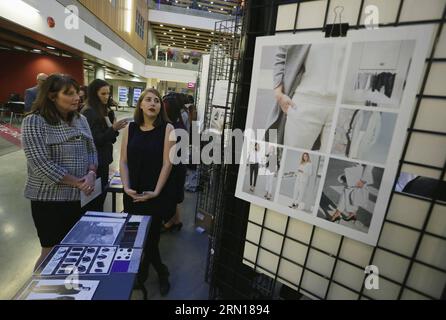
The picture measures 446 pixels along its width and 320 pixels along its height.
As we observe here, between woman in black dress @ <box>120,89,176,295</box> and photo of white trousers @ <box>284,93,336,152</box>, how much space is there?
0.94m

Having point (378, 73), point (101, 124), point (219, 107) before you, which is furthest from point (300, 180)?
point (101, 124)

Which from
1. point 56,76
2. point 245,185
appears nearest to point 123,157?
point 56,76

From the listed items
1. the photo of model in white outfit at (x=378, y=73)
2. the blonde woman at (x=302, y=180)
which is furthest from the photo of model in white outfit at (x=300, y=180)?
the photo of model in white outfit at (x=378, y=73)

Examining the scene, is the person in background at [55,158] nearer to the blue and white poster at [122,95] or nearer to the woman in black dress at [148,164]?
the woman in black dress at [148,164]

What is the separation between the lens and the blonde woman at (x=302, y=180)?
120 centimetres

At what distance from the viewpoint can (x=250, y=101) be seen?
136cm

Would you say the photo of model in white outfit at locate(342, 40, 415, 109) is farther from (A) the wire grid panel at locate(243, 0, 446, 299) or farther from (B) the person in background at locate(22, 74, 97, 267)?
(B) the person in background at locate(22, 74, 97, 267)

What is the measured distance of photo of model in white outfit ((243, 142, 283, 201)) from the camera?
1323mm

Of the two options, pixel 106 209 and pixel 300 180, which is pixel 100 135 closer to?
pixel 106 209

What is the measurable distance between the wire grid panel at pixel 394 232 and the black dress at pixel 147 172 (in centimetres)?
85

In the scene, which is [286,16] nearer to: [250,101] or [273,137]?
[250,101]

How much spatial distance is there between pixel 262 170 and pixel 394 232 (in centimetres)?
67

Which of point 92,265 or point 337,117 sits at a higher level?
point 337,117

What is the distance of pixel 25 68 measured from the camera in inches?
389
